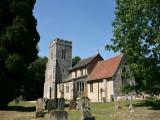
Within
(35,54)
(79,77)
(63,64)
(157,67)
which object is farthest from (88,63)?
(157,67)

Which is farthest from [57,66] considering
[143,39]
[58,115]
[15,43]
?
[58,115]

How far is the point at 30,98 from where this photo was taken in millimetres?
82188

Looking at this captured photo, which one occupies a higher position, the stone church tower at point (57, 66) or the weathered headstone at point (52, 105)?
the stone church tower at point (57, 66)

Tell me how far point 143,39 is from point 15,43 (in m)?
13.5

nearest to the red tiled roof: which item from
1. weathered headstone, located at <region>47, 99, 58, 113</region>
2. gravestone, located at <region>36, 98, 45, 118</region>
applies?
weathered headstone, located at <region>47, 99, 58, 113</region>

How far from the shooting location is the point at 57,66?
8338cm

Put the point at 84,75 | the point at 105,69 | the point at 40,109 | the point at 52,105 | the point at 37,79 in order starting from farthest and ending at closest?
the point at 37,79 → the point at 84,75 → the point at 105,69 → the point at 52,105 → the point at 40,109

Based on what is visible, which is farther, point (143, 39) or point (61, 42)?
point (61, 42)

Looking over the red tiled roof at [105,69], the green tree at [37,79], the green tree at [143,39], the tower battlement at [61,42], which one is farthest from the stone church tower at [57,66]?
the green tree at [143,39]

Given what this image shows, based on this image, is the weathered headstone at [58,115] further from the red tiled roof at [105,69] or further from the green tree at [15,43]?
the red tiled roof at [105,69]

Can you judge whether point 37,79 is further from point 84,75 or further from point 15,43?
point 15,43

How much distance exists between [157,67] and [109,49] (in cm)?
628

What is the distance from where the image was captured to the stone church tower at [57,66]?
82812 millimetres

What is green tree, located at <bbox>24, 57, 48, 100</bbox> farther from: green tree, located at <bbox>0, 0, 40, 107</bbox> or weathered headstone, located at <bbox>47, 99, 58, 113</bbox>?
weathered headstone, located at <bbox>47, 99, 58, 113</bbox>
